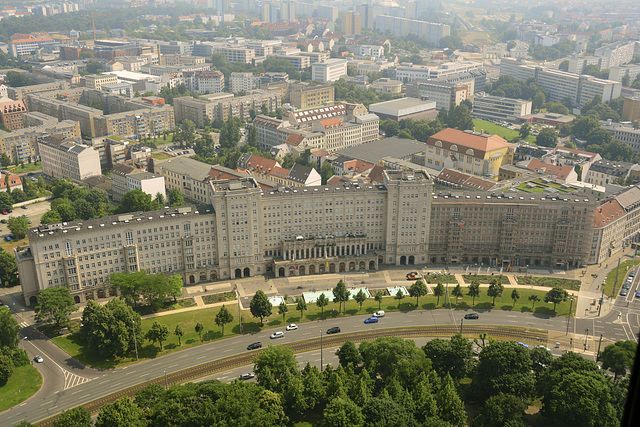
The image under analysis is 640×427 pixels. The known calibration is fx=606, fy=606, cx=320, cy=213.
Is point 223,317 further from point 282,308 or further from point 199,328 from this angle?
point 282,308

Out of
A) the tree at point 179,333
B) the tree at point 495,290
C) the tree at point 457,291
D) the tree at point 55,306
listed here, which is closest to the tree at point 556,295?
the tree at point 495,290

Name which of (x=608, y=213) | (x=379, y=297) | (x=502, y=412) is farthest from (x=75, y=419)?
(x=608, y=213)

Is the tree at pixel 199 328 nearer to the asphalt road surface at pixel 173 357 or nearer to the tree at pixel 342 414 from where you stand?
the asphalt road surface at pixel 173 357

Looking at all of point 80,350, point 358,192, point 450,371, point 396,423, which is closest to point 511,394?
point 450,371

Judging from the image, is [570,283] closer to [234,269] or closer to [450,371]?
[450,371]

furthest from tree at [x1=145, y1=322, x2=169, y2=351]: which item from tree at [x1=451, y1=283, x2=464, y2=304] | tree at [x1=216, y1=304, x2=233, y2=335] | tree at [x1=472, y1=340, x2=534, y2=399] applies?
tree at [x1=451, y1=283, x2=464, y2=304]
